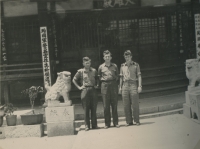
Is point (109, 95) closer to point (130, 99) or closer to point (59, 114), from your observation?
point (130, 99)

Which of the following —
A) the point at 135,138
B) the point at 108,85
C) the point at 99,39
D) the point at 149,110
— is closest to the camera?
the point at 135,138

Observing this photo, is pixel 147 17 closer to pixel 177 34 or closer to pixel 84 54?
pixel 177 34

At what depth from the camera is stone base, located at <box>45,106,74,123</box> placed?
8047 millimetres

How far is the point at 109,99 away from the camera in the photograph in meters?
7.72

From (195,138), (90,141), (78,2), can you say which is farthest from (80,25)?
(195,138)

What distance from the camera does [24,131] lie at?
26.9 ft

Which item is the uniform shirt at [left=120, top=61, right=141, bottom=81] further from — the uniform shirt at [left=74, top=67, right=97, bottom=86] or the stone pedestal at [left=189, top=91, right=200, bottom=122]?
the stone pedestal at [left=189, top=91, right=200, bottom=122]

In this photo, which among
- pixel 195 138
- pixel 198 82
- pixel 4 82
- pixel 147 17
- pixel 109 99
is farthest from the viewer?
pixel 147 17

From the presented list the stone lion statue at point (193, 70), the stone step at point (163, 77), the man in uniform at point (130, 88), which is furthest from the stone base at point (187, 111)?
the stone step at point (163, 77)

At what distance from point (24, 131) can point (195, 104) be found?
4.25 m

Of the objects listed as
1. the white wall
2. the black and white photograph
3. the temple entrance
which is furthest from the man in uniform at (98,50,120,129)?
the white wall

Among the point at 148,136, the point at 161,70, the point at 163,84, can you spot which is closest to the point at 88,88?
the point at 148,136

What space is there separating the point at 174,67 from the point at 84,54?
126 inches

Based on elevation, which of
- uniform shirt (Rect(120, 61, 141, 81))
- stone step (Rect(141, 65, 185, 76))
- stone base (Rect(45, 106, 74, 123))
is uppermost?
uniform shirt (Rect(120, 61, 141, 81))
